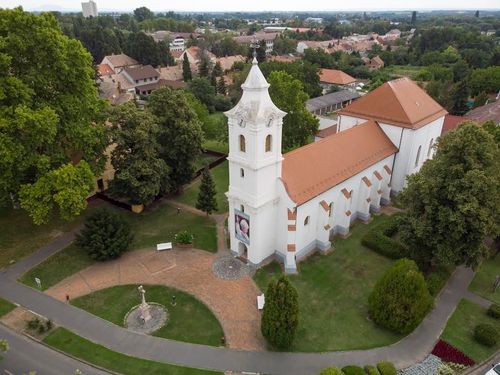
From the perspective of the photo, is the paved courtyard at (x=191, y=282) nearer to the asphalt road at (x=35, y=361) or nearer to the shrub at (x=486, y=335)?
the asphalt road at (x=35, y=361)

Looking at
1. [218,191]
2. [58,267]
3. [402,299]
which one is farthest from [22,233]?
[402,299]

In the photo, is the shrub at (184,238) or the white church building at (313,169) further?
the shrub at (184,238)

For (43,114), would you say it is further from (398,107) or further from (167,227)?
(398,107)

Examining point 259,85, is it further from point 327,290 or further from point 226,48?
point 226,48

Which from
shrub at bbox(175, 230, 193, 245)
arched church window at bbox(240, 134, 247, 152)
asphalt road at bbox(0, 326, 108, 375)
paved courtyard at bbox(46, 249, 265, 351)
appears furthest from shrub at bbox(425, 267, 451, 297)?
asphalt road at bbox(0, 326, 108, 375)

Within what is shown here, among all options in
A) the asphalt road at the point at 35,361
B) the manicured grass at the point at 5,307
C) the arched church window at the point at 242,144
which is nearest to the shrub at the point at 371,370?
the asphalt road at the point at 35,361

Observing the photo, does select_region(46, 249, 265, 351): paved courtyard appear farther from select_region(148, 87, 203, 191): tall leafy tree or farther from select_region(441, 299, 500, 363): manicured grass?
select_region(441, 299, 500, 363): manicured grass

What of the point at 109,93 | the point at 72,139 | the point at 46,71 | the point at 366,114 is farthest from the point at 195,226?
the point at 109,93
